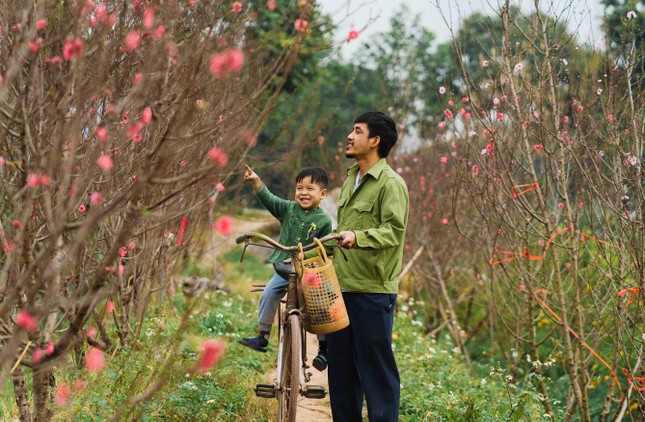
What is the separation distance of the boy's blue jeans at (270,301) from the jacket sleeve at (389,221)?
37.2 inches

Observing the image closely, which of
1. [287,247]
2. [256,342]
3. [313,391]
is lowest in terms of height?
[313,391]

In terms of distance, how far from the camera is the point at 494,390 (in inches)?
286

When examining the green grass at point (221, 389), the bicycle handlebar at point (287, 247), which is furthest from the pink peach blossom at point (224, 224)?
the bicycle handlebar at point (287, 247)

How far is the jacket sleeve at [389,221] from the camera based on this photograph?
430 cm

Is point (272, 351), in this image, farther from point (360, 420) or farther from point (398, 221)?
point (398, 221)

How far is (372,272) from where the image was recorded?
455cm

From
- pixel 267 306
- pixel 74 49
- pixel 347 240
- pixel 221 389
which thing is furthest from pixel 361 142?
pixel 74 49

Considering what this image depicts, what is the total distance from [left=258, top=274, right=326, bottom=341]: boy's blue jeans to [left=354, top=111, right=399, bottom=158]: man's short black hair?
1.11 meters

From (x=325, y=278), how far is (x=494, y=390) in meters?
3.61

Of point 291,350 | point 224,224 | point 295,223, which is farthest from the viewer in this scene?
point 295,223

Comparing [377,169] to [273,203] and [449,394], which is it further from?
[449,394]

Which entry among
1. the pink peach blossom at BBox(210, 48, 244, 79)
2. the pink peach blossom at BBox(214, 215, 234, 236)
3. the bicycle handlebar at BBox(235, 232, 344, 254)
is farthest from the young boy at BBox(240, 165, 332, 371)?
the pink peach blossom at BBox(210, 48, 244, 79)

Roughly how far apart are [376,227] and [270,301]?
1.01 meters

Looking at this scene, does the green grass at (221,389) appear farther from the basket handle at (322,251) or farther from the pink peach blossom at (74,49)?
the pink peach blossom at (74,49)
